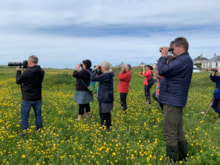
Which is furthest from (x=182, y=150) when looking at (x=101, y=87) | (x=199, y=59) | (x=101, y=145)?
(x=199, y=59)

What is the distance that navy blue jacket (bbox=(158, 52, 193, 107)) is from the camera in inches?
143

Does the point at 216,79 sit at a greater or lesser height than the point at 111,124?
greater

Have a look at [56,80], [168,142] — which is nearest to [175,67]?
[168,142]

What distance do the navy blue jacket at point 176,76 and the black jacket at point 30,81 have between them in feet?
13.4

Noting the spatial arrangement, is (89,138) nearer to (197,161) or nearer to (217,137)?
(197,161)

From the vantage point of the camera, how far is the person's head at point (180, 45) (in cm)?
374

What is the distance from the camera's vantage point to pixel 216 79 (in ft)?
21.2

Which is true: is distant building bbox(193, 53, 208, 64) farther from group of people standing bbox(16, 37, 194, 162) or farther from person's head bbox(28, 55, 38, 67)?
person's head bbox(28, 55, 38, 67)

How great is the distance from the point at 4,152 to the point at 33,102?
66.8 inches

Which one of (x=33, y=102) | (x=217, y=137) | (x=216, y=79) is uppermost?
(x=216, y=79)

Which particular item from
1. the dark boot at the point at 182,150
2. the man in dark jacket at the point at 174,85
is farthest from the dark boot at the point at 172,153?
the dark boot at the point at 182,150

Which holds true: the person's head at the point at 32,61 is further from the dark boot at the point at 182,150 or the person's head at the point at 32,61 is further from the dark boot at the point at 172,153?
the dark boot at the point at 182,150

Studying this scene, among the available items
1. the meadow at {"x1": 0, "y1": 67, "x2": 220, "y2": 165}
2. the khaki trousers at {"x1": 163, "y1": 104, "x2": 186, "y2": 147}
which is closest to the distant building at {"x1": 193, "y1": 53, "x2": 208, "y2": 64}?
the meadow at {"x1": 0, "y1": 67, "x2": 220, "y2": 165}

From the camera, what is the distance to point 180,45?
3750mm
